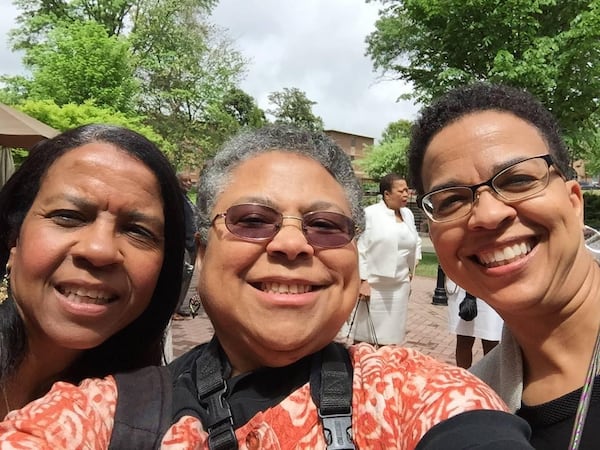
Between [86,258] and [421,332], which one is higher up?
[86,258]

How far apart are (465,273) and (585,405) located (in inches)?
24.2

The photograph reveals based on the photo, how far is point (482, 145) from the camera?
1.80 meters

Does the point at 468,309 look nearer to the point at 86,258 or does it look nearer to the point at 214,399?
the point at 214,399

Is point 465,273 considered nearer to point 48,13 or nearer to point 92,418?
point 92,418

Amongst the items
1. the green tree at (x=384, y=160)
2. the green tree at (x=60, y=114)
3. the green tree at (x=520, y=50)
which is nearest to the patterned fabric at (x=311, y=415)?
the green tree at (x=60, y=114)

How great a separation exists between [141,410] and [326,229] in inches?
29.6

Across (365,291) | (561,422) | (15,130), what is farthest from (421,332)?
(561,422)

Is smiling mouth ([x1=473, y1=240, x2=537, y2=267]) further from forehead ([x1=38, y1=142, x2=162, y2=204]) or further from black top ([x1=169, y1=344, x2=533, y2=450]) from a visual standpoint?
forehead ([x1=38, y1=142, x2=162, y2=204])

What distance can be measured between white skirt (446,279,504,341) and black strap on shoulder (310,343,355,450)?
148 inches

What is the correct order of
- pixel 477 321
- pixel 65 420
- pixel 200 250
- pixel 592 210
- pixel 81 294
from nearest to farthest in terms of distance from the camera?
pixel 65 420 → pixel 81 294 → pixel 200 250 → pixel 477 321 → pixel 592 210

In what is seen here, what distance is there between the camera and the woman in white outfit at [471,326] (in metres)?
5.04

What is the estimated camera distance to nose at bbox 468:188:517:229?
5.70 ft

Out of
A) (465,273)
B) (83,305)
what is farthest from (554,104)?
(83,305)

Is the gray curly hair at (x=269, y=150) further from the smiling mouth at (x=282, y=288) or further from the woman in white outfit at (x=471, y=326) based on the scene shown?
the woman in white outfit at (x=471, y=326)
